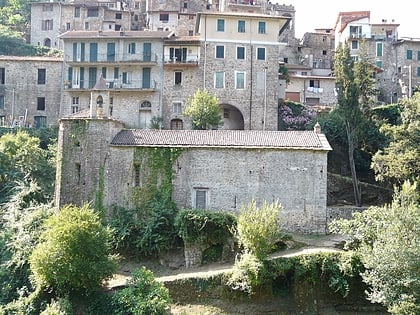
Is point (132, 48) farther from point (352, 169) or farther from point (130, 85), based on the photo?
point (352, 169)

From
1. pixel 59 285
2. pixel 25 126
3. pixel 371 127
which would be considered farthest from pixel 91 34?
pixel 59 285

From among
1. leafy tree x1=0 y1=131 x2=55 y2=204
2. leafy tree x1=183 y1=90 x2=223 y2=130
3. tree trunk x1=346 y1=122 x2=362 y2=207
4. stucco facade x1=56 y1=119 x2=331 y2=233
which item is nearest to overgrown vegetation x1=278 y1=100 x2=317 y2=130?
tree trunk x1=346 y1=122 x2=362 y2=207

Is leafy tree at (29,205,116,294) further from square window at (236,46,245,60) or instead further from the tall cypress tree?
square window at (236,46,245,60)

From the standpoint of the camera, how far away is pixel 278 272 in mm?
28969

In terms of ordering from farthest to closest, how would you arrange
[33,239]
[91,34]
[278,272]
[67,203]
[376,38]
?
[376,38]
[91,34]
[67,203]
[33,239]
[278,272]

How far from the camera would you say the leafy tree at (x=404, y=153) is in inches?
1398

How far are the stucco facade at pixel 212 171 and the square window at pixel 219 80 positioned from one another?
1247 cm

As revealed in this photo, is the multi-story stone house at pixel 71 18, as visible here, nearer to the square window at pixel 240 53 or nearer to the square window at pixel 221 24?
the square window at pixel 221 24

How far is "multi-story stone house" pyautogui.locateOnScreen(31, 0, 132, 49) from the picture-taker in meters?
69.0

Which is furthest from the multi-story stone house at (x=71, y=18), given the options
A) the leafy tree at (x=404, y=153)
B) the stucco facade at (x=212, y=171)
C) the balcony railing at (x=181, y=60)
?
the leafy tree at (x=404, y=153)

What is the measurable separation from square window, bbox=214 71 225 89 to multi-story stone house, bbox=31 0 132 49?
2460 centimetres

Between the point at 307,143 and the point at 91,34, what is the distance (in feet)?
72.2

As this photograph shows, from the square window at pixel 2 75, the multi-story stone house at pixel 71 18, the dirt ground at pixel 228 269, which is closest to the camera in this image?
the dirt ground at pixel 228 269

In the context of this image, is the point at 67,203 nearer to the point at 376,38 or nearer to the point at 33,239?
the point at 33,239
